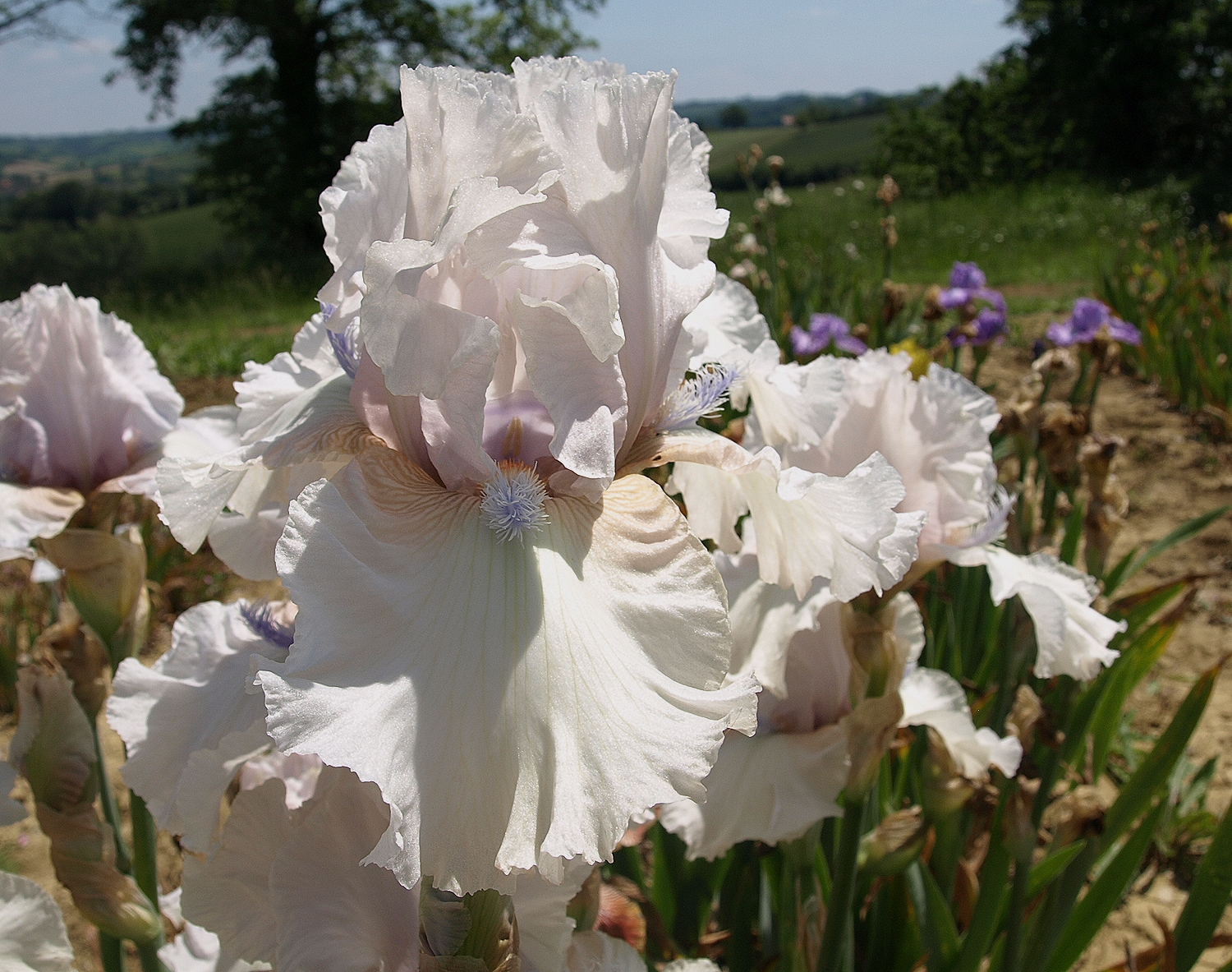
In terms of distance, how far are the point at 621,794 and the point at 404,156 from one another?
0.58m

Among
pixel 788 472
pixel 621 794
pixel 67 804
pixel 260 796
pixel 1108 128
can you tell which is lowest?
pixel 67 804

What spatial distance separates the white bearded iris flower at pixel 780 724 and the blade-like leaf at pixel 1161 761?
2.38ft

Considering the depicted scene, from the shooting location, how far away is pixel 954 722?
1390 mm

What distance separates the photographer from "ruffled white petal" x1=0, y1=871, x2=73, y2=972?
0.91 metres

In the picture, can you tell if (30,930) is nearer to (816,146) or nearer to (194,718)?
(194,718)

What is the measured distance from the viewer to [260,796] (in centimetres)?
85

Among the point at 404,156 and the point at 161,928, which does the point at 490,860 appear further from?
the point at 161,928

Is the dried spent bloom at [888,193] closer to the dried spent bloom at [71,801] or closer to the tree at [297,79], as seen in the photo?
the dried spent bloom at [71,801]

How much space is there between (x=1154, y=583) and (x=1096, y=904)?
324cm

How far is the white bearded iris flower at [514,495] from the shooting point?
642 mm

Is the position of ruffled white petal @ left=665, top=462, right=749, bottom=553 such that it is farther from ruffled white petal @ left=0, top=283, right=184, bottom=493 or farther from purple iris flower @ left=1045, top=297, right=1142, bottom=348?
purple iris flower @ left=1045, top=297, right=1142, bottom=348

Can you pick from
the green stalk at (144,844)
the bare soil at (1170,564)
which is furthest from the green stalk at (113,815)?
the bare soil at (1170,564)

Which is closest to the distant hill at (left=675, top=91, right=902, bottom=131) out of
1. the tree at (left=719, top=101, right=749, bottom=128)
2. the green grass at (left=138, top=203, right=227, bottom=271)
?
the tree at (left=719, top=101, right=749, bottom=128)

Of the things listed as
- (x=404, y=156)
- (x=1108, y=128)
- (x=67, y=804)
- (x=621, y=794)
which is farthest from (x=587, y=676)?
(x=1108, y=128)
